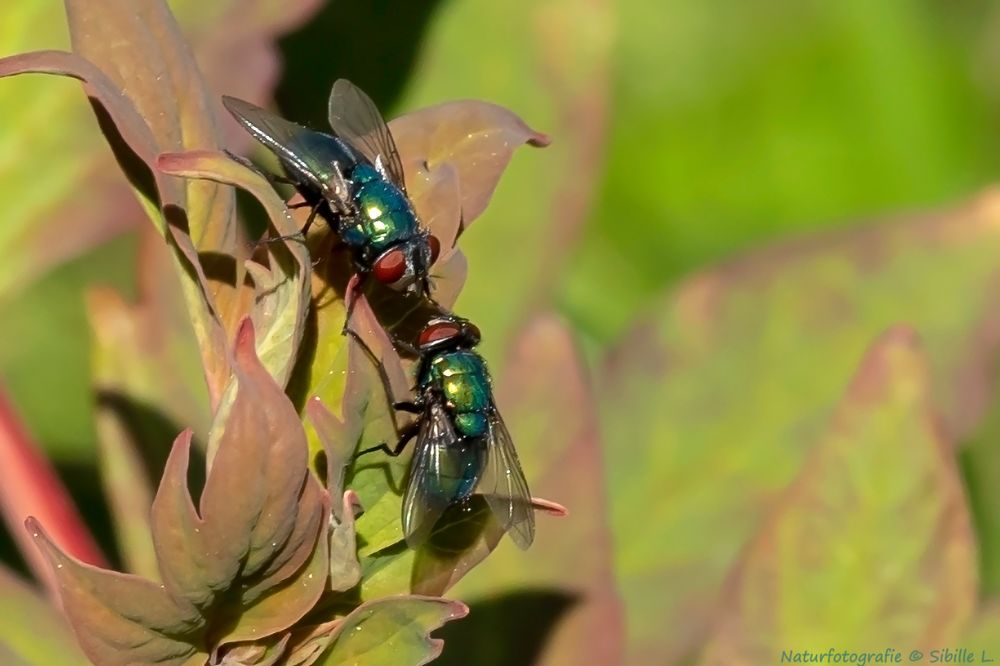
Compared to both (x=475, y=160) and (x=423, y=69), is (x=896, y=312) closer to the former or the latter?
(x=423, y=69)

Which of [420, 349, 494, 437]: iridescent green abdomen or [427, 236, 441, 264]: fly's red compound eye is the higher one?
[427, 236, 441, 264]: fly's red compound eye

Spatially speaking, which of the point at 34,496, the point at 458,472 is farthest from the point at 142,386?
the point at 458,472

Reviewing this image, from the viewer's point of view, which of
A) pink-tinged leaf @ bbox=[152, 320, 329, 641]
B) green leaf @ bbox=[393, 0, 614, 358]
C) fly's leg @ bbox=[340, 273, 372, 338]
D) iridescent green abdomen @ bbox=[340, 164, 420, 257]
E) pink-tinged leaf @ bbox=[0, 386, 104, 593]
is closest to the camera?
pink-tinged leaf @ bbox=[152, 320, 329, 641]

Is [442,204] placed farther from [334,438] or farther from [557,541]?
[557,541]

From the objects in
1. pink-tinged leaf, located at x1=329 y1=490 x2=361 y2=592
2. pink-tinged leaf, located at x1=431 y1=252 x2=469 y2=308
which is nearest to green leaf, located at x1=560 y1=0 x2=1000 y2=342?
pink-tinged leaf, located at x1=431 y1=252 x2=469 y2=308

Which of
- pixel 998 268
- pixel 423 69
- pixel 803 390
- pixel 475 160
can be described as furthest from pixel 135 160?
pixel 998 268

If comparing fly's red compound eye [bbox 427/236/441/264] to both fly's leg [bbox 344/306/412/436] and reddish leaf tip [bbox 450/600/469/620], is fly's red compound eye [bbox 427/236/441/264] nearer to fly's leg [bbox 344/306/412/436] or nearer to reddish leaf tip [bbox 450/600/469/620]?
fly's leg [bbox 344/306/412/436]

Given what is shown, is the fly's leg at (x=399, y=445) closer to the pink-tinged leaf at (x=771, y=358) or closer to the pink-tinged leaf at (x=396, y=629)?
the pink-tinged leaf at (x=396, y=629)
